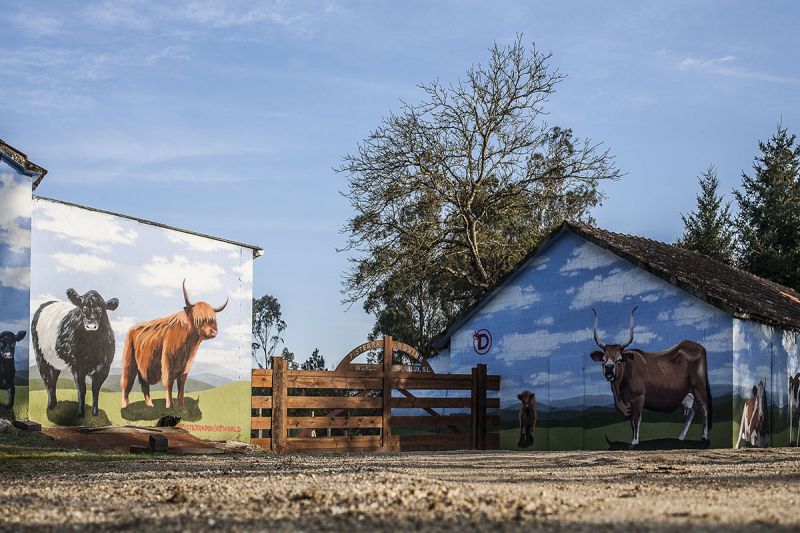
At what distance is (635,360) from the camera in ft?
71.7

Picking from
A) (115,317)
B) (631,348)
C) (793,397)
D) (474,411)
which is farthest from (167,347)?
(793,397)

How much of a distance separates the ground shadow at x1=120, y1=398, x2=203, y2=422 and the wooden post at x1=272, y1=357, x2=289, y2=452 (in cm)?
371

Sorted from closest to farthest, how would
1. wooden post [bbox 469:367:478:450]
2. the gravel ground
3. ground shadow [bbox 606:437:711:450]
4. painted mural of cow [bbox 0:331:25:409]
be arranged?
the gravel ground
painted mural of cow [bbox 0:331:25:409]
ground shadow [bbox 606:437:711:450]
wooden post [bbox 469:367:478:450]

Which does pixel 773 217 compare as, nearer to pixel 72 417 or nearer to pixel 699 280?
pixel 699 280

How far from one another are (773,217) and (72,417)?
2908cm

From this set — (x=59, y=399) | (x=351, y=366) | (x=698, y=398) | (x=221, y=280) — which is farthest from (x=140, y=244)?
(x=698, y=398)

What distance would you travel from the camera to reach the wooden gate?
67.7ft

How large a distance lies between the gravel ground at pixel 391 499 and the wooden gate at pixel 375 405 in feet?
24.3

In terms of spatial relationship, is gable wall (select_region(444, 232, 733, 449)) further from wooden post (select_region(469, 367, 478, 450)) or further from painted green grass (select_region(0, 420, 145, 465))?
painted green grass (select_region(0, 420, 145, 465))

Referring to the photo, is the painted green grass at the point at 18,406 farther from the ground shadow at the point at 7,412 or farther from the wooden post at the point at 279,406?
the wooden post at the point at 279,406

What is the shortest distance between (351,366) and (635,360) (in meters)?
6.29

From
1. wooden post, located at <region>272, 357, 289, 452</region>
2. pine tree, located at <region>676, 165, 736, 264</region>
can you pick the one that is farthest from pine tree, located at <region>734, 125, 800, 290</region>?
wooden post, located at <region>272, 357, 289, 452</region>

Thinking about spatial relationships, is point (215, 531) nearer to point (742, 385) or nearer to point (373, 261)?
point (742, 385)

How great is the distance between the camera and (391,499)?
24.6 feet
